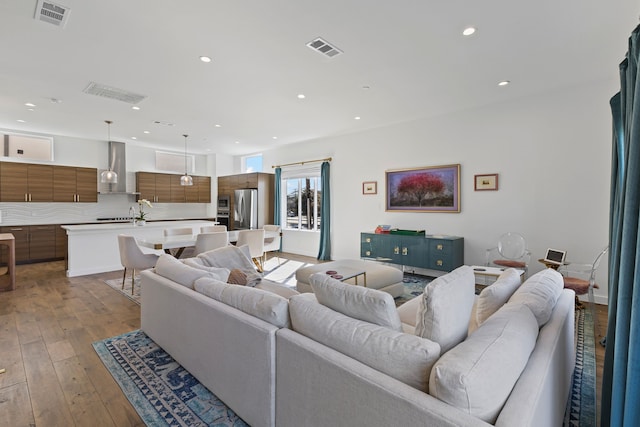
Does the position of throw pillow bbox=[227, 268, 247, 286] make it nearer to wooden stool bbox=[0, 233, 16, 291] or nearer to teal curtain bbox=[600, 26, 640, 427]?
teal curtain bbox=[600, 26, 640, 427]

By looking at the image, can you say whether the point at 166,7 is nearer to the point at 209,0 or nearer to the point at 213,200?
the point at 209,0

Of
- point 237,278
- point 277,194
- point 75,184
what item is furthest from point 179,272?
point 75,184

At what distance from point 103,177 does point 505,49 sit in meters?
6.27

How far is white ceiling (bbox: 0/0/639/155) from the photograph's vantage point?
2457 millimetres

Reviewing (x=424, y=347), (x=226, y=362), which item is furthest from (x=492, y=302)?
(x=226, y=362)

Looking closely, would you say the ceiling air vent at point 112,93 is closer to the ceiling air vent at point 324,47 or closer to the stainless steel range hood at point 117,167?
the ceiling air vent at point 324,47

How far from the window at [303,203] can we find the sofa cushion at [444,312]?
599 cm

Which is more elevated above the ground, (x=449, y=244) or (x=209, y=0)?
(x=209, y=0)

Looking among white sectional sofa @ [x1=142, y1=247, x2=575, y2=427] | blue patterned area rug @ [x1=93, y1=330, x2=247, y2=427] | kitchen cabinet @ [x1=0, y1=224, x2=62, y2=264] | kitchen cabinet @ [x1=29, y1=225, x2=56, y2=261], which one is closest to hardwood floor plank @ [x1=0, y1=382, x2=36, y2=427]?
blue patterned area rug @ [x1=93, y1=330, x2=247, y2=427]

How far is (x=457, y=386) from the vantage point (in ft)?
3.22

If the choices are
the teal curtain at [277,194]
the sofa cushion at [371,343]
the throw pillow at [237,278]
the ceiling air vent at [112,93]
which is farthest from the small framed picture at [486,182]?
the ceiling air vent at [112,93]

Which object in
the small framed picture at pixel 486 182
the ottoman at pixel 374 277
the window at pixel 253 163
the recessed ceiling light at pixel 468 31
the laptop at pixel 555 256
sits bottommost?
the ottoman at pixel 374 277

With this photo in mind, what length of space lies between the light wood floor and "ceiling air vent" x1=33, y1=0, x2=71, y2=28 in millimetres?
2850

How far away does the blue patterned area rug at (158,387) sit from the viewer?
1822 mm
